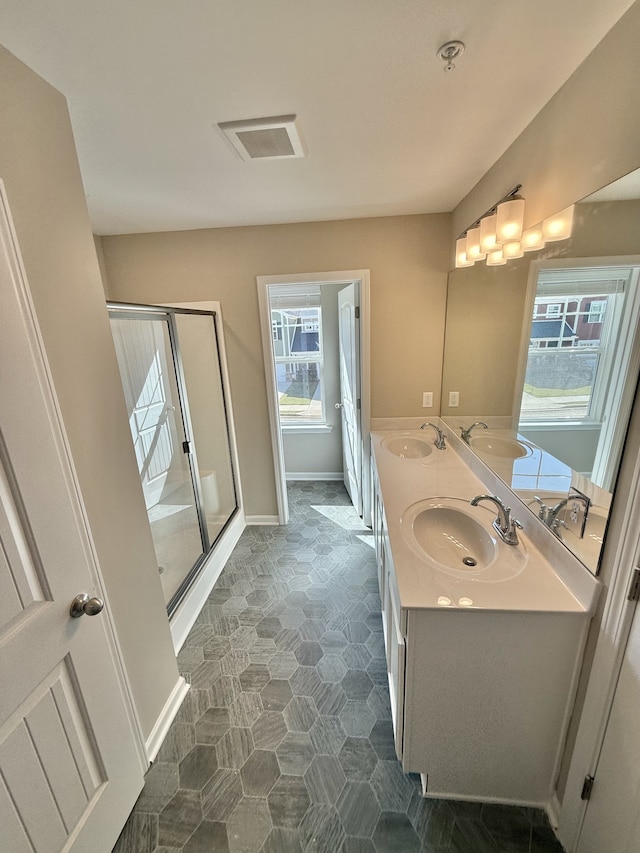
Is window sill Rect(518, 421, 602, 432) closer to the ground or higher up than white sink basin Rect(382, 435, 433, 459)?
higher up

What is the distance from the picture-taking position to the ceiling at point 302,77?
84 cm

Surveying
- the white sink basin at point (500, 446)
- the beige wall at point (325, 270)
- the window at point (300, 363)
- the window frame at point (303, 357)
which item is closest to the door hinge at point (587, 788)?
the white sink basin at point (500, 446)

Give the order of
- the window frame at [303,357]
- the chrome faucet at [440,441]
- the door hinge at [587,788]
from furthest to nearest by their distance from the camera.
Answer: the window frame at [303,357] → the chrome faucet at [440,441] → the door hinge at [587,788]

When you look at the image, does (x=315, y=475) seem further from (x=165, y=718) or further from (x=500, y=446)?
(x=165, y=718)

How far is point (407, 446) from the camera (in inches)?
97.2

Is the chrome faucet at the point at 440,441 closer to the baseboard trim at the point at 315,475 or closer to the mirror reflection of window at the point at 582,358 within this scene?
the mirror reflection of window at the point at 582,358

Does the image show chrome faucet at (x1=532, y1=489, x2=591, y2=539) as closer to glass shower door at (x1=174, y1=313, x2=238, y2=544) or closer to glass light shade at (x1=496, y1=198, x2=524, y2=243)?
glass light shade at (x1=496, y1=198, x2=524, y2=243)

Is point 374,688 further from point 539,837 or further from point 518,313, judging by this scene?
point 518,313

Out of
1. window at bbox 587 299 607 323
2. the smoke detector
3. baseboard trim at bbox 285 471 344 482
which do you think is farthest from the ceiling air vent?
baseboard trim at bbox 285 471 344 482

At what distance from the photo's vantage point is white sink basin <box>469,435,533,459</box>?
1.43 meters

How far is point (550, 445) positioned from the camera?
124 cm

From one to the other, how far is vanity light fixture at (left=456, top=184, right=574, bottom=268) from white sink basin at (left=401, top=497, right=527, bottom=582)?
1102mm

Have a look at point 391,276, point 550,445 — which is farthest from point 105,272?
point 550,445

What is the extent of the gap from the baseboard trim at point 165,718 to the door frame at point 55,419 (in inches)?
5.4
